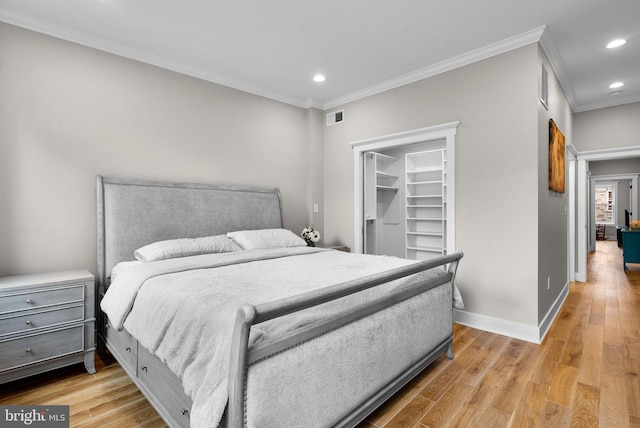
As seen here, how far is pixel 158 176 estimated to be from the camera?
10.5 ft

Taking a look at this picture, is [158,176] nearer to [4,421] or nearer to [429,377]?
[4,421]

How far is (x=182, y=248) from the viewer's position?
2768mm

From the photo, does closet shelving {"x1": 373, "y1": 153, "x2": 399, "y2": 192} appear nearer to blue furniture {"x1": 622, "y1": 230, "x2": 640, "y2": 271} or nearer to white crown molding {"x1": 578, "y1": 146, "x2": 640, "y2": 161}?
white crown molding {"x1": 578, "y1": 146, "x2": 640, "y2": 161}

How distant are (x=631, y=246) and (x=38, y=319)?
27.7 feet

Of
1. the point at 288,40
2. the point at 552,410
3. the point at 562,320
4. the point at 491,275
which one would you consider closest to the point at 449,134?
the point at 491,275

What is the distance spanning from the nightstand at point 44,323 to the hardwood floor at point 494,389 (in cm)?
17

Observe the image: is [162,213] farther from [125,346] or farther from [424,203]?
[424,203]

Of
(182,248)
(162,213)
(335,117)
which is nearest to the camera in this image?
(182,248)

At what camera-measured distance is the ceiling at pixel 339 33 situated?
2434 mm

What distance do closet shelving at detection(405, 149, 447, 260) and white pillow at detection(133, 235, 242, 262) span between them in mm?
3214

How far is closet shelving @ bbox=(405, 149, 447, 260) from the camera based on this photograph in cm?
508

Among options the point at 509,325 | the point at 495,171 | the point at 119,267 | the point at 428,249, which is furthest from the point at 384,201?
the point at 119,267

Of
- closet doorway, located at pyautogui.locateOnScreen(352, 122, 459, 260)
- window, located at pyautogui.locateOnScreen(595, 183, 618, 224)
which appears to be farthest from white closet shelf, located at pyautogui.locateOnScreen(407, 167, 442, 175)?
window, located at pyautogui.locateOnScreen(595, 183, 618, 224)

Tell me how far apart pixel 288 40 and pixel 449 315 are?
2.68 m
